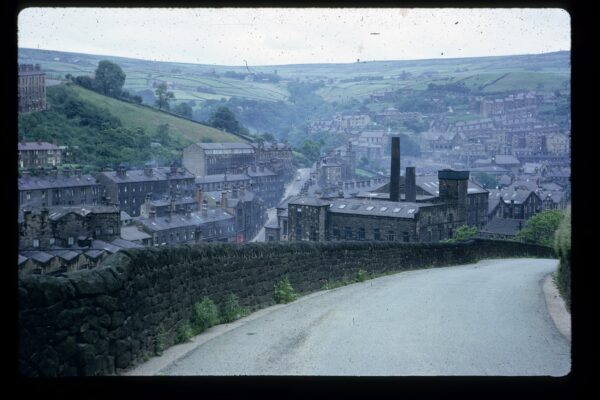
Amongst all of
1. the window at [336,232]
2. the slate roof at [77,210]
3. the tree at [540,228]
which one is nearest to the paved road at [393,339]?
the slate roof at [77,210]

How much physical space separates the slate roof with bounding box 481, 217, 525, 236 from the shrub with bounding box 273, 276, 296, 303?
4162 centimetres

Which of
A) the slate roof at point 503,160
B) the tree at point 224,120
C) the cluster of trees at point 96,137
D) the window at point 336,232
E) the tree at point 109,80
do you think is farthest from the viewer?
the window at point 336,232

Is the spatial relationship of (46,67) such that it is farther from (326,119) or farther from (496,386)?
(326,119)

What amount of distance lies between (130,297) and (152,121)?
2194cm

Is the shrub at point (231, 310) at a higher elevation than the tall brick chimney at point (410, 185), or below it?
below

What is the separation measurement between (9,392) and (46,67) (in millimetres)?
7349

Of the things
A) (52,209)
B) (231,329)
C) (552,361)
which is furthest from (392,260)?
(552,361)

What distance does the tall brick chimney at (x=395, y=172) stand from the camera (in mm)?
44125

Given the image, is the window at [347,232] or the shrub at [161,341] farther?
the window at [347,232]

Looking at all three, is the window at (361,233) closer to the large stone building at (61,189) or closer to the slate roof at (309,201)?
the slate roof at (309,201)

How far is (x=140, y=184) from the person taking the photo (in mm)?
25500

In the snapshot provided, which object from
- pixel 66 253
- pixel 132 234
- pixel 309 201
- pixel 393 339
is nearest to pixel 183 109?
pixel 132 234

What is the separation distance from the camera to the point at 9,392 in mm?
5309

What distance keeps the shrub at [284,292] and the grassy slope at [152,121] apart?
12670mm
